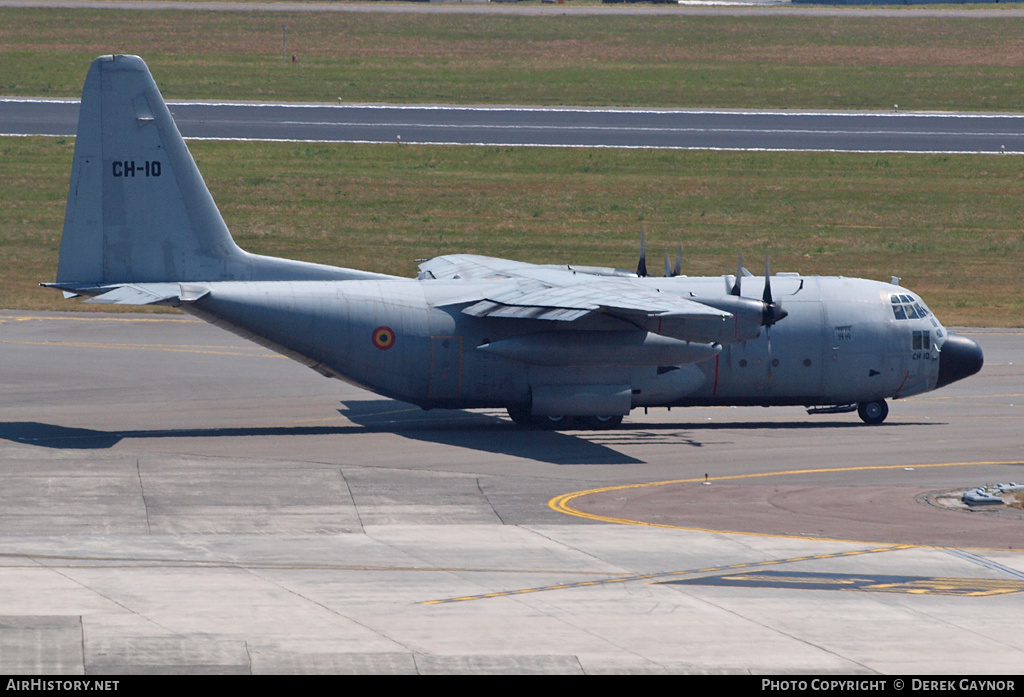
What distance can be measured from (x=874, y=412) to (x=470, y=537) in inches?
656

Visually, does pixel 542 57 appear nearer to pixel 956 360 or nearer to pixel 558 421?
pixel 956 360

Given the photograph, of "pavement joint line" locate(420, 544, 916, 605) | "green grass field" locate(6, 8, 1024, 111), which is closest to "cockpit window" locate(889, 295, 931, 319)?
"pavement joint line" locate(420, 544, 916, 605)

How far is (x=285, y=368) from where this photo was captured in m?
41.7

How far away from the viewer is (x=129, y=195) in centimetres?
3272

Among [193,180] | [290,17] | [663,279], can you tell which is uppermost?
[290,17]

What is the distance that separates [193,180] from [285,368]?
9.47 m

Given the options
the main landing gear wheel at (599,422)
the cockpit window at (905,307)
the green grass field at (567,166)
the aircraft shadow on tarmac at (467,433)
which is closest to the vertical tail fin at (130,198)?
the aircraft shadow on tarmac at (467,433)

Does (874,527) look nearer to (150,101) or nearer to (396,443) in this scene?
(396,443)

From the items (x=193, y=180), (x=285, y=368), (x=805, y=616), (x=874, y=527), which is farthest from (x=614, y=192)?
(x=805, y=616)

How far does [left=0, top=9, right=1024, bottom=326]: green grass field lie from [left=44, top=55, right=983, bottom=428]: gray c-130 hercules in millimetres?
20517

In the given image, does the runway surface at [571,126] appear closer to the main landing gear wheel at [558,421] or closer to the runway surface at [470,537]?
the runway surface at [470,537]

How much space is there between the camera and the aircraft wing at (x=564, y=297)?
2994 centimetres

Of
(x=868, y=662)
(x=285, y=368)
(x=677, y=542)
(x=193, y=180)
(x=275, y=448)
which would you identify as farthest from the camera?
(x=285, y=368)

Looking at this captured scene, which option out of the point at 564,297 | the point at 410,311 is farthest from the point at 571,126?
the point at 564,297
